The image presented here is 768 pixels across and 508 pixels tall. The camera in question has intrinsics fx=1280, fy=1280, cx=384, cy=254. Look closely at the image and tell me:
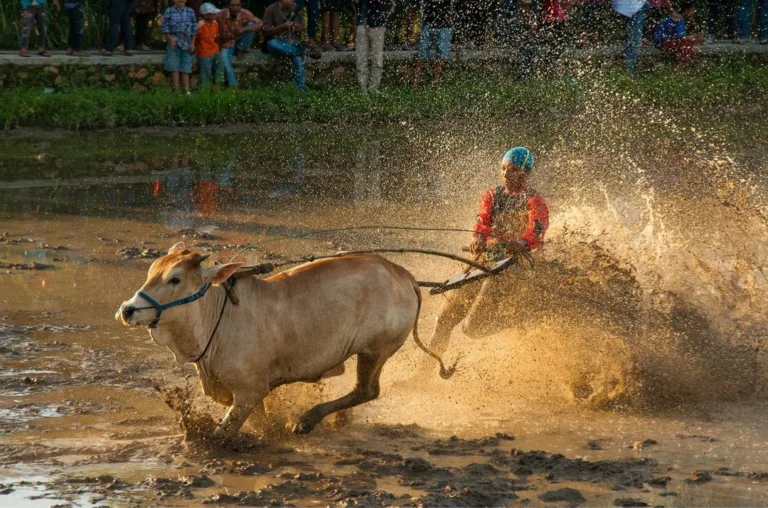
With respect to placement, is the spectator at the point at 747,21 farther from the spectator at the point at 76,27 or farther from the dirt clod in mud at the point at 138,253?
the dirt clod in mud at the point at 138,253

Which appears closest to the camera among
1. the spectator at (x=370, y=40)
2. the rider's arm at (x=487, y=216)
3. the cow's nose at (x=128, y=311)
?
the cow's nose at (x=128, y=311)

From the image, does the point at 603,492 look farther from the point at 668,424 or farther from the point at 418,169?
the point at 418,169

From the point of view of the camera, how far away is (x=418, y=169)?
15391 millimetres

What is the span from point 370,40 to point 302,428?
12.6 m

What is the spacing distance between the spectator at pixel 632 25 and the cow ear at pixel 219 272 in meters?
14.8

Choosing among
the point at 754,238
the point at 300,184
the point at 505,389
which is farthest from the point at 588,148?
the point at 505,389

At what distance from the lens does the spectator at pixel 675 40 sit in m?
20.7

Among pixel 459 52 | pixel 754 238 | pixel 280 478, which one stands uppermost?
pixel 459 52

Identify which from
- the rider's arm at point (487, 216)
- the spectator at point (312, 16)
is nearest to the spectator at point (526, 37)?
the spectator at point (312, 16)

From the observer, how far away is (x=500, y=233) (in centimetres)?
840

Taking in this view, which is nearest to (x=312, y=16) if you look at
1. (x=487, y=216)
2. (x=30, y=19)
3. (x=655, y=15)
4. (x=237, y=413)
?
(x=30, y=19)

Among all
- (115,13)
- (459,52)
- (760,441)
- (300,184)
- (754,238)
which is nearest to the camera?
(760,441)

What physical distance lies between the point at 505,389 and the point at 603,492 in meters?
1.78

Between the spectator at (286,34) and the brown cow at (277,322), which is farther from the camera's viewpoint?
the spectator at (286,34)
